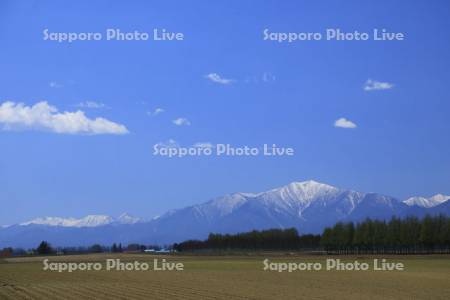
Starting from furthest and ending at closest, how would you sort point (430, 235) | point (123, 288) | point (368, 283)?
point (430, 235)
point (368, 283)
point (123, 288)

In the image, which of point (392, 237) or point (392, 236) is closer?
point (392, 237)

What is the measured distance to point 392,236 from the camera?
17062 centimetres

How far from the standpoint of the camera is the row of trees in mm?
161250

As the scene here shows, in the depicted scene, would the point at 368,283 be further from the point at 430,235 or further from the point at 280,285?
the point at 430,235

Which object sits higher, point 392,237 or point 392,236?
point 392,236

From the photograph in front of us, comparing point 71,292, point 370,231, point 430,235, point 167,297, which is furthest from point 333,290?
point 370,231

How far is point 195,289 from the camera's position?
48062 millimetres

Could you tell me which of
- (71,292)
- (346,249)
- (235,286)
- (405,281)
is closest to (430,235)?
(346,249)

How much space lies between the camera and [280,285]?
53031 mm

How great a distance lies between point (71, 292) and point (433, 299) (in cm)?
2317

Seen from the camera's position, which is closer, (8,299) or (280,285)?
(8,299)

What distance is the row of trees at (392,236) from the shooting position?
16125 cm

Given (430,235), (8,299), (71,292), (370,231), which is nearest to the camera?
(8,299)

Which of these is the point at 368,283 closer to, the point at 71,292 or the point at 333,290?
the point at 333,290
